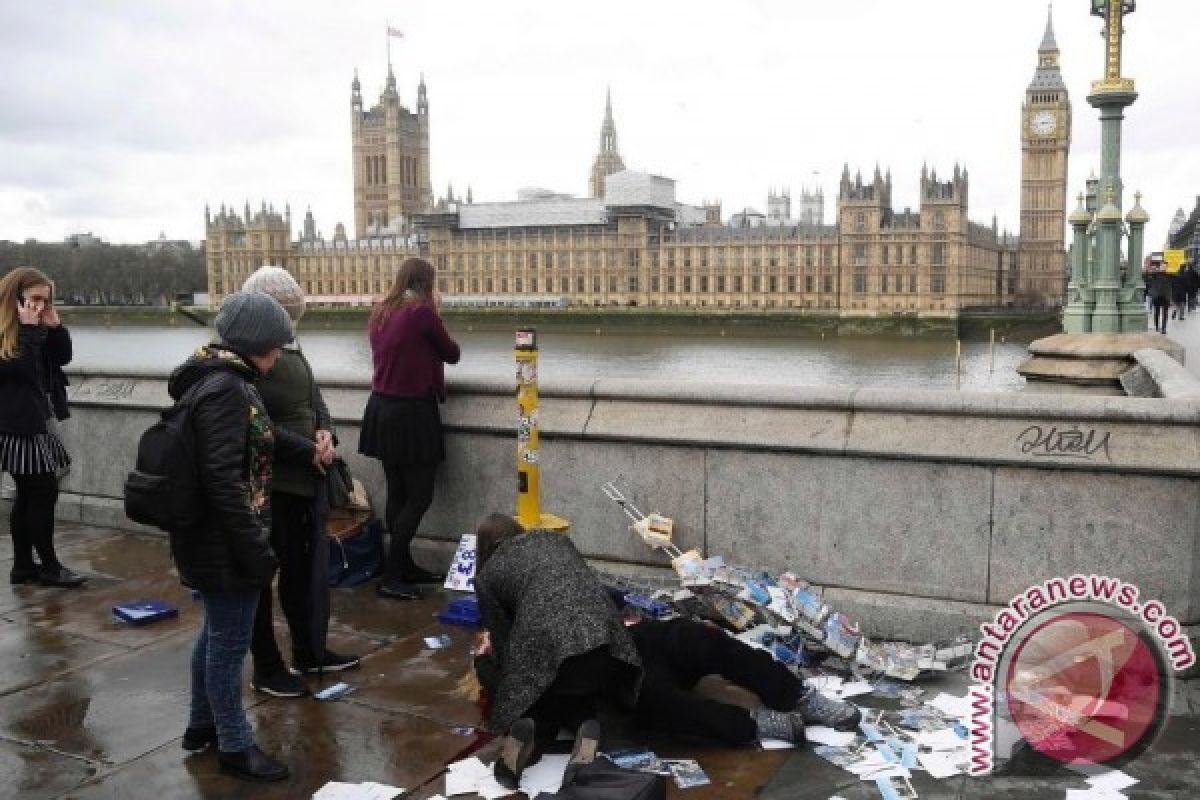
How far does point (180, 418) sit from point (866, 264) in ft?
322

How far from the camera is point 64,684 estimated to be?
4449 millimetres

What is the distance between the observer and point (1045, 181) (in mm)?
100062

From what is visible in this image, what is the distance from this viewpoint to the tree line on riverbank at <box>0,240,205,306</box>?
10731 cm

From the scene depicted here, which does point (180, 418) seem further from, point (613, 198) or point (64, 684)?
point (613, 198)

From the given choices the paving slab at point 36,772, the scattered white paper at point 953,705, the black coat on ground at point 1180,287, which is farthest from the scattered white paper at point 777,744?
the black coat on ground at point 1180,287

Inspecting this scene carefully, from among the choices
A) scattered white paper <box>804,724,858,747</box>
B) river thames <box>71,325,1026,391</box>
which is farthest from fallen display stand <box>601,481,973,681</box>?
river thames <box>71,325,1026,391</box>

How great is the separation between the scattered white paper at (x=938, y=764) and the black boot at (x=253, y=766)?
6.97 ft

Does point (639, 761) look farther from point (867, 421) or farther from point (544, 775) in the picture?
point (867, 421)

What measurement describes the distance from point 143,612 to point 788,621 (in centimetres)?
312

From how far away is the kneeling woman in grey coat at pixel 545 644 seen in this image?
3.55 meters

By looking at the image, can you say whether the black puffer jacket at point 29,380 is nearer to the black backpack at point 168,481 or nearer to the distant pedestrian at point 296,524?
the distant pedestrian at point 296,524

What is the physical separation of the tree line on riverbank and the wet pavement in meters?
105

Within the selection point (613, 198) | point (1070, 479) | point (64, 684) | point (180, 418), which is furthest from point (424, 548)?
point (613, 198)

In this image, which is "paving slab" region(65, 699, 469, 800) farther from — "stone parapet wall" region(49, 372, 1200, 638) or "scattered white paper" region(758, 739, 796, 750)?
"stone parapet wall" region(49, 372, 1200, 638)
